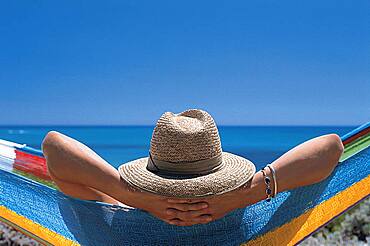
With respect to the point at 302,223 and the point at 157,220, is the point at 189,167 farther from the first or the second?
the point at 302,223

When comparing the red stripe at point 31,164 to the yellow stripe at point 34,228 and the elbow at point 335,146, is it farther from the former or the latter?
the elbow at point 335,146

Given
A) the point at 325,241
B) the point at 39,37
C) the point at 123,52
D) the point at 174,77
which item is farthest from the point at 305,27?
the point at 325,241

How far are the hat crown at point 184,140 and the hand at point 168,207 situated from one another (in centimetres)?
11

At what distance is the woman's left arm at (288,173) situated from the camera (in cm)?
170

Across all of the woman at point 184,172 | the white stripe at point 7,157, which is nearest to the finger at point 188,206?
the woman at point 184,172

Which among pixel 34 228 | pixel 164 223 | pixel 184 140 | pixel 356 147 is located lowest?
pixel 34 228

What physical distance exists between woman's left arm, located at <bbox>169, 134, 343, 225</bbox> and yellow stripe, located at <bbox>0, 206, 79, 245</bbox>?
60 centimetres

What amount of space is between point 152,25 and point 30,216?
36.7 meters

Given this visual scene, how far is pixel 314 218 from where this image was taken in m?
2.02

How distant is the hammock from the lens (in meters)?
1.78

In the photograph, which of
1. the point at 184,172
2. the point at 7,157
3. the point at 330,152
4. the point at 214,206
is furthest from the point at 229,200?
the point at 7,157

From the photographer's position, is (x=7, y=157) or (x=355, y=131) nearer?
(x=355, y=131)

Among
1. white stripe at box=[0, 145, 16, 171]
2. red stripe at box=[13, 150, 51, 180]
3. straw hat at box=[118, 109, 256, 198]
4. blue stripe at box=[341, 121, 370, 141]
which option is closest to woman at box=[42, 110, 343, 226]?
straw hat at box=[118, 109, 256, 198]

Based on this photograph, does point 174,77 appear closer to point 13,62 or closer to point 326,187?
point 13,62
